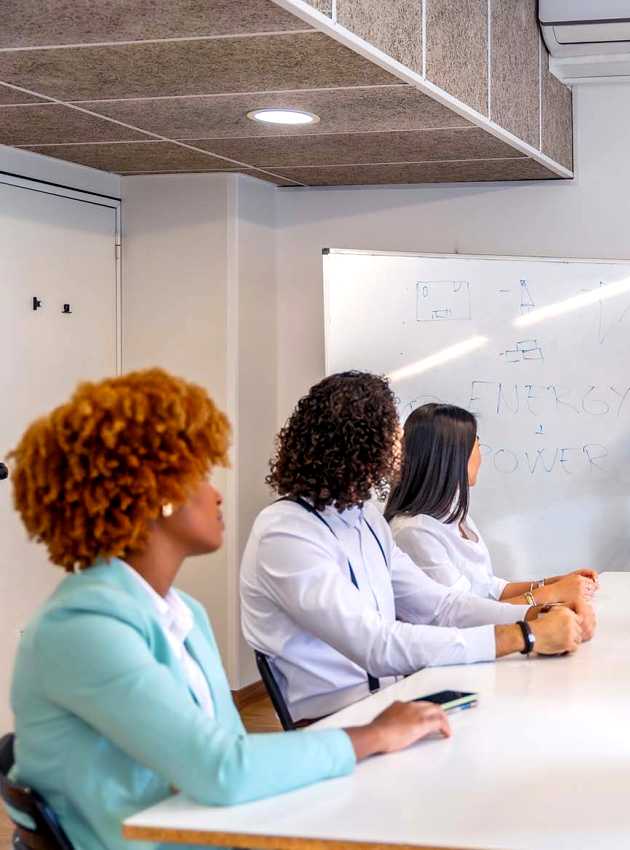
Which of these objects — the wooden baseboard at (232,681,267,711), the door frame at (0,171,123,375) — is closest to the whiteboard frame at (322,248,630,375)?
the door frame at (0,171,123,375)

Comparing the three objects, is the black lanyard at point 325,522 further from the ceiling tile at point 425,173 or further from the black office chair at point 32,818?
the ceiling tile at point 425,173

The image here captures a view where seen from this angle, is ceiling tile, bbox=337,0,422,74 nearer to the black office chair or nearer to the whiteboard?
the whiteboard

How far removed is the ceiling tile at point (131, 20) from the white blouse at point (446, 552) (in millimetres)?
1251

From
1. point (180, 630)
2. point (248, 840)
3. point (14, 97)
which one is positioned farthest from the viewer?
point (14, 97)

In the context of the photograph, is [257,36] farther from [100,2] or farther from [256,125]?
[256,125]

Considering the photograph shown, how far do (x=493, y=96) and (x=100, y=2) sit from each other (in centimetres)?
164

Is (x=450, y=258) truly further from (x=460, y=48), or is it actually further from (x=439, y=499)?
(x=439, y=499)

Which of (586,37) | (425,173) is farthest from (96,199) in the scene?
(586,37)

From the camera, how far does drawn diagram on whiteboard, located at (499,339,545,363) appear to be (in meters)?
4.54

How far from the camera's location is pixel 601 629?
2.66 metres

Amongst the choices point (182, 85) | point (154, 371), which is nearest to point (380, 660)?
point (154, 371)

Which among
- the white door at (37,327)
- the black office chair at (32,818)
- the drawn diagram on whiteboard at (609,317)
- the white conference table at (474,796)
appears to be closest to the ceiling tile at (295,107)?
the white door at (37,327)

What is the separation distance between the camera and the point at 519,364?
4551mm

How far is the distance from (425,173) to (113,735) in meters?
3.57
